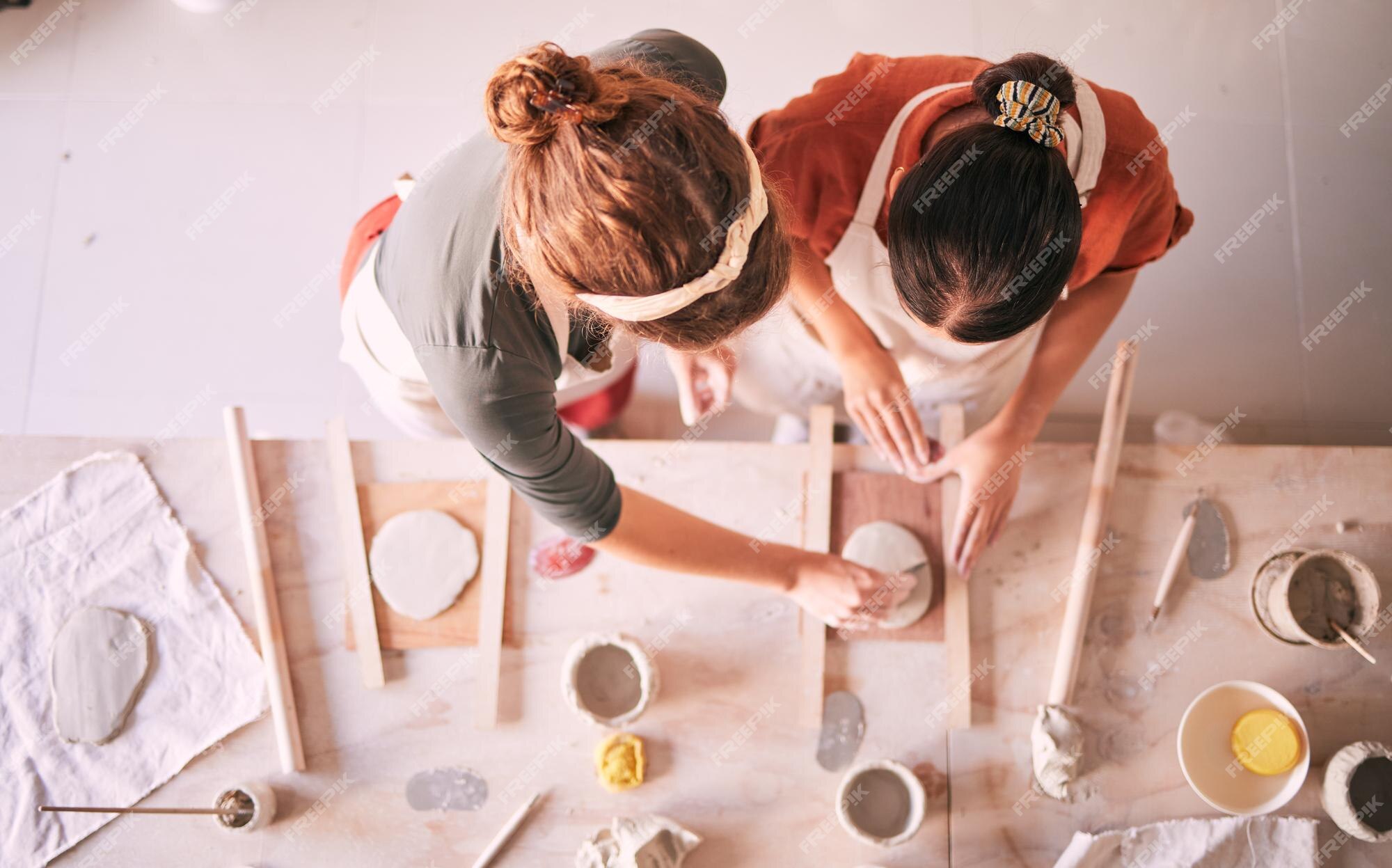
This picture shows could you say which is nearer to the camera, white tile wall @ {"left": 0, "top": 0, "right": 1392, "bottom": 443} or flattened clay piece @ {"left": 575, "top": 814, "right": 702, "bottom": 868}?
flattened clay piece @ {"left": 575, "top": 814, "right": 702, "bottom": 868}

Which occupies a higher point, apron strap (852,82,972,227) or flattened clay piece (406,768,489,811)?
apron strap (852,82,972,227)

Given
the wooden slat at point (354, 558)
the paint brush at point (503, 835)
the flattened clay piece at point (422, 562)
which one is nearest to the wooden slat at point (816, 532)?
the paint brush at point (503, 835)

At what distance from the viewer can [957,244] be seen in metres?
0.94

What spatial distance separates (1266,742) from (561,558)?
3.82 feet

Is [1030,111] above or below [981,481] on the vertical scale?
above

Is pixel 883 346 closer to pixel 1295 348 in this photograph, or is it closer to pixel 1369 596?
pixel 1369 596

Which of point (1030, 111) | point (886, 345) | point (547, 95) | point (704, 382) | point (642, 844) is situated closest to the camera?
point (547, 95)

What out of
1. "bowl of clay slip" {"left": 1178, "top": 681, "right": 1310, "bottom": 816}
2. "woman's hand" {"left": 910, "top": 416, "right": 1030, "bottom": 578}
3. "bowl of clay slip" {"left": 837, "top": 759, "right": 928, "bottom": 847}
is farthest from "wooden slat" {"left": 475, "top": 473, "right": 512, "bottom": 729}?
"bowl of clay slip" {"left": 1178, "top": 681, "right": 1310, "bottom": 816}

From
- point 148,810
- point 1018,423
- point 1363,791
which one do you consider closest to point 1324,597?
point 1363,791

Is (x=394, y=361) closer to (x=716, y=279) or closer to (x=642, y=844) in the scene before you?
(x=716, y=279)

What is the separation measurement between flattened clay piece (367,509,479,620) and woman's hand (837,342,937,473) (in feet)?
2.28

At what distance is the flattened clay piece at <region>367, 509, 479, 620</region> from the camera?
1411 millimetres

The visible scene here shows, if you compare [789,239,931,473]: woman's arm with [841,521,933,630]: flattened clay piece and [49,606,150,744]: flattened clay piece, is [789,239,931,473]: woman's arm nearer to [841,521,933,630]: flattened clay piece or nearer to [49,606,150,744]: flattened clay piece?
[841,521,933,630]: flattened clay piece

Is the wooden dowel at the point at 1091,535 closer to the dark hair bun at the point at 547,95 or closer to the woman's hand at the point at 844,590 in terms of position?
the woman's hand at the point at 844,590
